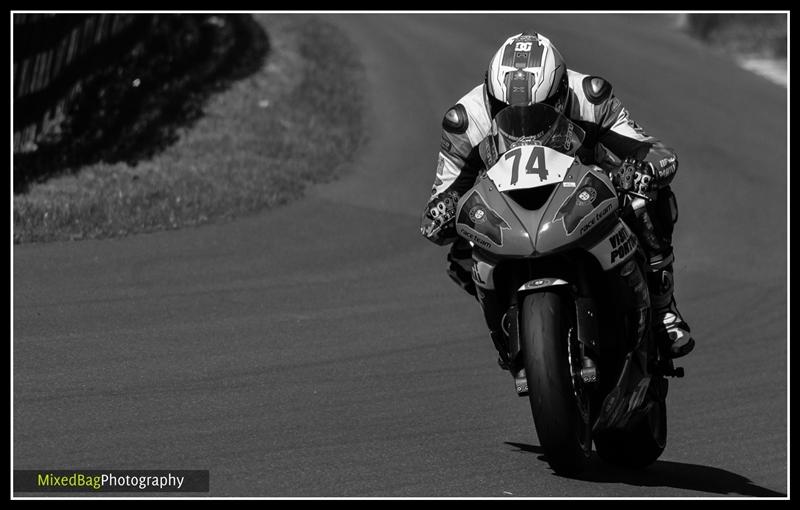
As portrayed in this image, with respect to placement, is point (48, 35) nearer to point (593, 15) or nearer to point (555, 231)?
point (555, 231)

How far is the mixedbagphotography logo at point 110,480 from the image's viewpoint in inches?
233

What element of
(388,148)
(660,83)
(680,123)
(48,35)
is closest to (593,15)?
(660,83)

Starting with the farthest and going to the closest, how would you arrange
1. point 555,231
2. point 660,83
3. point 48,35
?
point 660,83 → point 48,35 → point 555,231

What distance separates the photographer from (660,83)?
Result: 22.1m

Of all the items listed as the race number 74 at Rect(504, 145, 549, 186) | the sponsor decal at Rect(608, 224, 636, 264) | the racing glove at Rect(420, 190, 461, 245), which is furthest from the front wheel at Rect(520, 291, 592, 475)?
the racing glove at Rect(420, 190, 461, 245)

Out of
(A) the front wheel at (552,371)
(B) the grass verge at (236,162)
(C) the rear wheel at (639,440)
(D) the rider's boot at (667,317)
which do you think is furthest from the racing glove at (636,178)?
(B) the grass verge at (236,162)

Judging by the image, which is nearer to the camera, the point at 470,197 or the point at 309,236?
the point at 470,197

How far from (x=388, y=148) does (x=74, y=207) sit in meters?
5.54

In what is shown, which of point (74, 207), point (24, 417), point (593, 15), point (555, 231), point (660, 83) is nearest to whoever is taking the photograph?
point (555, 231)

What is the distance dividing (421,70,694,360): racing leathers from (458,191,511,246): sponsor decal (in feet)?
0.88

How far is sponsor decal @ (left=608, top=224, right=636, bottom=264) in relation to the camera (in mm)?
5973

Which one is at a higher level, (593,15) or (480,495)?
(593,15)

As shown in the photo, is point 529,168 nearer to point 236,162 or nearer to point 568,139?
point 568,139

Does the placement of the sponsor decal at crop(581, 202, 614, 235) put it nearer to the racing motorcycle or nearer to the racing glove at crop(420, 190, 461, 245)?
the racing motorcycle
